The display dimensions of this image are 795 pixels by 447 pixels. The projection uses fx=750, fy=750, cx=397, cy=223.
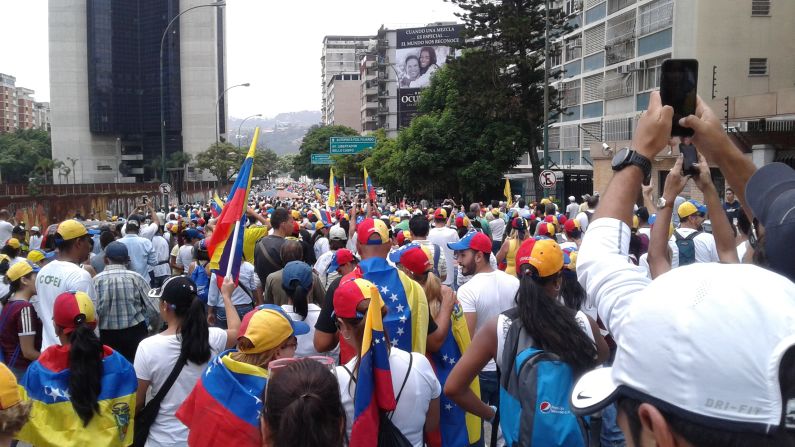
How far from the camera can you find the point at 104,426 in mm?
4195

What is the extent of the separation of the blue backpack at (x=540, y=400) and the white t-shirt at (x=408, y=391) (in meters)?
0.47

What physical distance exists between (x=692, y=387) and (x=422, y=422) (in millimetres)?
2661

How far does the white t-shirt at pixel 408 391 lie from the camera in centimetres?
357

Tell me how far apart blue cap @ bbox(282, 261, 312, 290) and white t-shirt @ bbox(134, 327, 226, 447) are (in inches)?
56.0

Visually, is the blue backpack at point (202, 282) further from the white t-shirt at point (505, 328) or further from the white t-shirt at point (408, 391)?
the white t-shirt at point (505, 328)

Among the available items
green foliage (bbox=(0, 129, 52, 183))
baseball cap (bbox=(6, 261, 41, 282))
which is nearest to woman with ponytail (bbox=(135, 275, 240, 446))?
baseball cap (bbox=(6, 261, 41, 282))

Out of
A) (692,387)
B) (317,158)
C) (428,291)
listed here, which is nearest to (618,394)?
(692,387)

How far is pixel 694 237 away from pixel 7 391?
6.47 meters

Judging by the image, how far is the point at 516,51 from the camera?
3347cm

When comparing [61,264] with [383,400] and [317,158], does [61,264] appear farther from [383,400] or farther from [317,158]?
[317,158]

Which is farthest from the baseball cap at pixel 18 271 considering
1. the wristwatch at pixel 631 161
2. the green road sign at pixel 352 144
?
the green road sign at pixel 352 144

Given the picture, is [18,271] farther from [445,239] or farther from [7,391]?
[445,239]

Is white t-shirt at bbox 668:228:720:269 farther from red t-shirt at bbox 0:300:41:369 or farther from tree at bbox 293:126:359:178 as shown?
tree at bbox 293:126:359:178

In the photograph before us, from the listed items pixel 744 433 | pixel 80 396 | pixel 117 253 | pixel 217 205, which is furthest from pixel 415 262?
pixel 217 205
